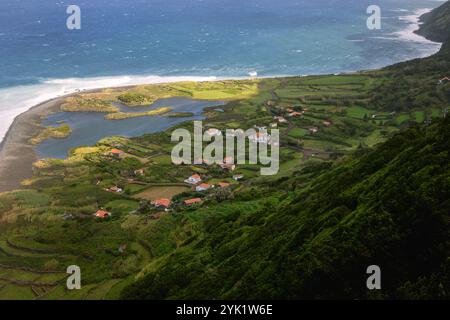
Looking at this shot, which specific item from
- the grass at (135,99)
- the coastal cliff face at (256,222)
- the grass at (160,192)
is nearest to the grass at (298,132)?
the coastal cliff face at (256,222)

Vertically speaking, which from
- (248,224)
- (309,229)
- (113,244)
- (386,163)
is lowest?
(113,244)

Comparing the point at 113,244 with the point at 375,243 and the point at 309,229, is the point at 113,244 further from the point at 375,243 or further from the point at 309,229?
the point at 375,243

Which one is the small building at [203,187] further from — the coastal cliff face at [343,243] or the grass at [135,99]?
the grass at [135,99]

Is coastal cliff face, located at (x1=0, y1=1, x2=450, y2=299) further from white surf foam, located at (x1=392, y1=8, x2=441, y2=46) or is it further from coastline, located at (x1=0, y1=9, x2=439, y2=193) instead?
white surf foam, located at (x1=392, y1=8, x2=441, y2=46)

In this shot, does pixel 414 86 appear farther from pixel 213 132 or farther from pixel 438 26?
pixel 438 26

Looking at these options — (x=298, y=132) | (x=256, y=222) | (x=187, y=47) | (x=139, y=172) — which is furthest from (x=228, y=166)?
(x=187, y=47)
